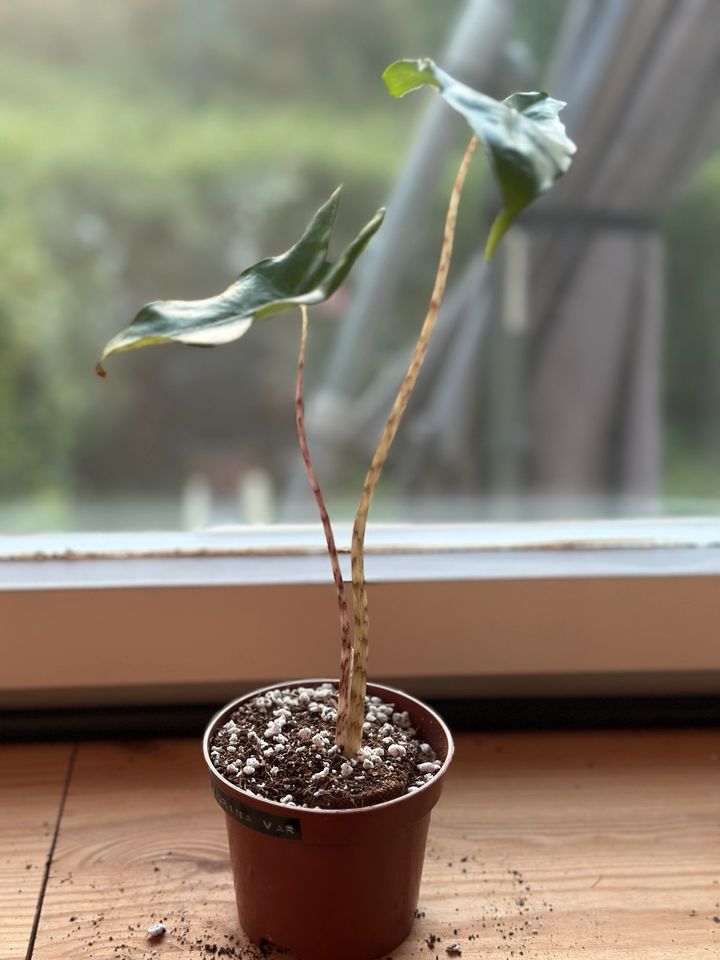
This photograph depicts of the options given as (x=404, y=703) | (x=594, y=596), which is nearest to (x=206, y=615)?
(x=404, y=703)

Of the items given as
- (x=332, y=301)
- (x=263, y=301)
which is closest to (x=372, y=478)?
(x=263, y=301)

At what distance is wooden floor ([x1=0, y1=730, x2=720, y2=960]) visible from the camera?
48cm

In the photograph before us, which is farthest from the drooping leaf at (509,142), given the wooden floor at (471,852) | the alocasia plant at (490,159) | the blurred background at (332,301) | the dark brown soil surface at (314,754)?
the blurred background at (332,301)

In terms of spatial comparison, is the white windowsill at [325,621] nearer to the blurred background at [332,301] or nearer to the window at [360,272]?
the window at [360,272]

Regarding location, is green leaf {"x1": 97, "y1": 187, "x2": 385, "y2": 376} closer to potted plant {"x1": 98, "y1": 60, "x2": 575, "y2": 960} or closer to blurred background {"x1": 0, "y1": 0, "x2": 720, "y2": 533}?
potted plant {"x1": 98, "y1": 60, "x2": 575, "y2": 960}

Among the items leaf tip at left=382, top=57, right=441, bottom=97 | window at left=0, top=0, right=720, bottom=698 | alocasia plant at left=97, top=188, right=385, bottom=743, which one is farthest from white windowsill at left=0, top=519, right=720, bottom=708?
window at left=0, top=0, right=720, bottom=698

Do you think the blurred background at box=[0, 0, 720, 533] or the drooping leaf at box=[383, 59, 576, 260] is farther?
the blurred background at box=[0, 0, 720, 533]

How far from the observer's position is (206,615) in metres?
0.65

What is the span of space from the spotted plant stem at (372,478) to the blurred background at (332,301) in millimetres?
1654

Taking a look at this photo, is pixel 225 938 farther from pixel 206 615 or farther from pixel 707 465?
pixel 707 465

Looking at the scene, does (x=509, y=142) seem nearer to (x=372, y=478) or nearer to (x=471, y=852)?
(x=372, y=478)

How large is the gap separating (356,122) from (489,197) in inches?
31.6

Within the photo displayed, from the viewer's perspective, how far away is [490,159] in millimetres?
332

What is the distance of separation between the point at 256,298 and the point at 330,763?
260 millimetres
